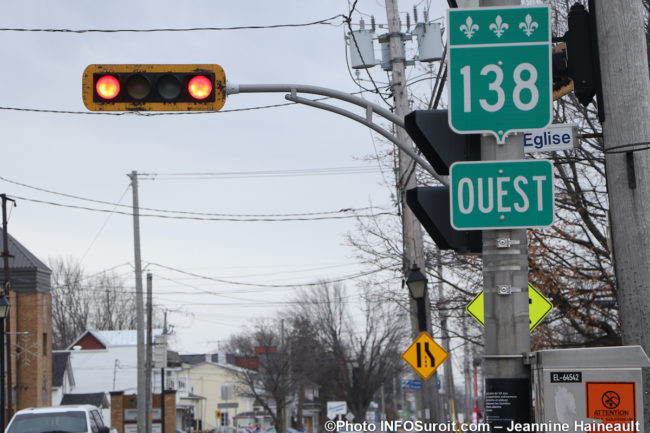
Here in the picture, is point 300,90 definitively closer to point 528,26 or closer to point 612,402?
point 528,26

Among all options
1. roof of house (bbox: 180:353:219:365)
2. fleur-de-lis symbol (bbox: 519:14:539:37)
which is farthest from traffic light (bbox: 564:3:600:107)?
roof of house (bbox: 180:353:219:365)

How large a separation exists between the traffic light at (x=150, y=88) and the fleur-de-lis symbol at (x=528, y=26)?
4195 mm

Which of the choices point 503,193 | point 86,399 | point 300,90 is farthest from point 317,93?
point 86,399

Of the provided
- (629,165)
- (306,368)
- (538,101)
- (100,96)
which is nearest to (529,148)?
(629,165)

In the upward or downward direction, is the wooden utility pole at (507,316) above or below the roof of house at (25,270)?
below

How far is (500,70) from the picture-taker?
4.93m

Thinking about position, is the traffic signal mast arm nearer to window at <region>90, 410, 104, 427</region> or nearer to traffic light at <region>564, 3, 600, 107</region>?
traffic light at <region>564, 3, 600, 107</region>

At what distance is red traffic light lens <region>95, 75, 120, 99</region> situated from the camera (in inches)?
336

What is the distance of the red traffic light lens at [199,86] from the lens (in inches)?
340

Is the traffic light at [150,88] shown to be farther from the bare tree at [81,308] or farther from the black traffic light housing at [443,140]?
the bare tree at [81,308]

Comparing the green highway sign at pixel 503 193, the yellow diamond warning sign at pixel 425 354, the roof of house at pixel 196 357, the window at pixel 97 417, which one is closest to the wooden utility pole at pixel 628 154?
the green highway sign at pixel 503 193

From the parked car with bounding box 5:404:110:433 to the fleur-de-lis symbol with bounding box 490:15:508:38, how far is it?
50.5 ft

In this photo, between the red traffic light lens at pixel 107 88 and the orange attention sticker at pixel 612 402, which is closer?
the orange attention sticker at pixel 612 402

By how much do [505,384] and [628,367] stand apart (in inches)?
24.4
